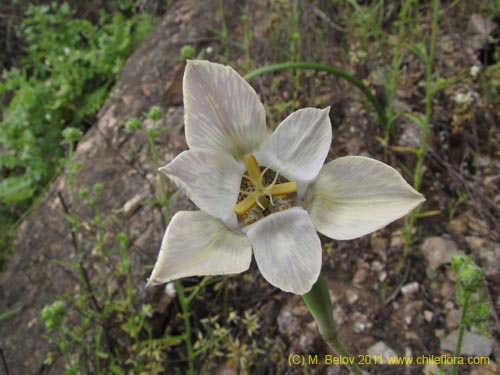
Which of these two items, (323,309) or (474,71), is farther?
(474,71)

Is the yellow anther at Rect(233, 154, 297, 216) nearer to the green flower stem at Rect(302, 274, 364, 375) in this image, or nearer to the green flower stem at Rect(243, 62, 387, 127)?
the green flower stem at Rect(302, 274, 364, 375)

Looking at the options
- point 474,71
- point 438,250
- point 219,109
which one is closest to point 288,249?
point 219,109

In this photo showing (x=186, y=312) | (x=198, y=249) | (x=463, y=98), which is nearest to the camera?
(x=198, y=249)

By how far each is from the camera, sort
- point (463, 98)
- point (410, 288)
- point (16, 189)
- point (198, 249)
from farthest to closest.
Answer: point (16, 189) → point (463, 98) → point (410, 288) → point (198, 249)

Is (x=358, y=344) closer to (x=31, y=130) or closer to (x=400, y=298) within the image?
(x=400, y=298)

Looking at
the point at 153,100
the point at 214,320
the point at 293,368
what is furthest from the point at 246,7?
the point at 293,368

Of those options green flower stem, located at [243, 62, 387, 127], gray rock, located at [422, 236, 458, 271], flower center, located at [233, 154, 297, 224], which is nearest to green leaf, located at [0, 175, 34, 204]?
green flower stem, located at [243, 62, 387, 127]

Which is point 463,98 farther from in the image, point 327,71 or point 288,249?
point 288,249
